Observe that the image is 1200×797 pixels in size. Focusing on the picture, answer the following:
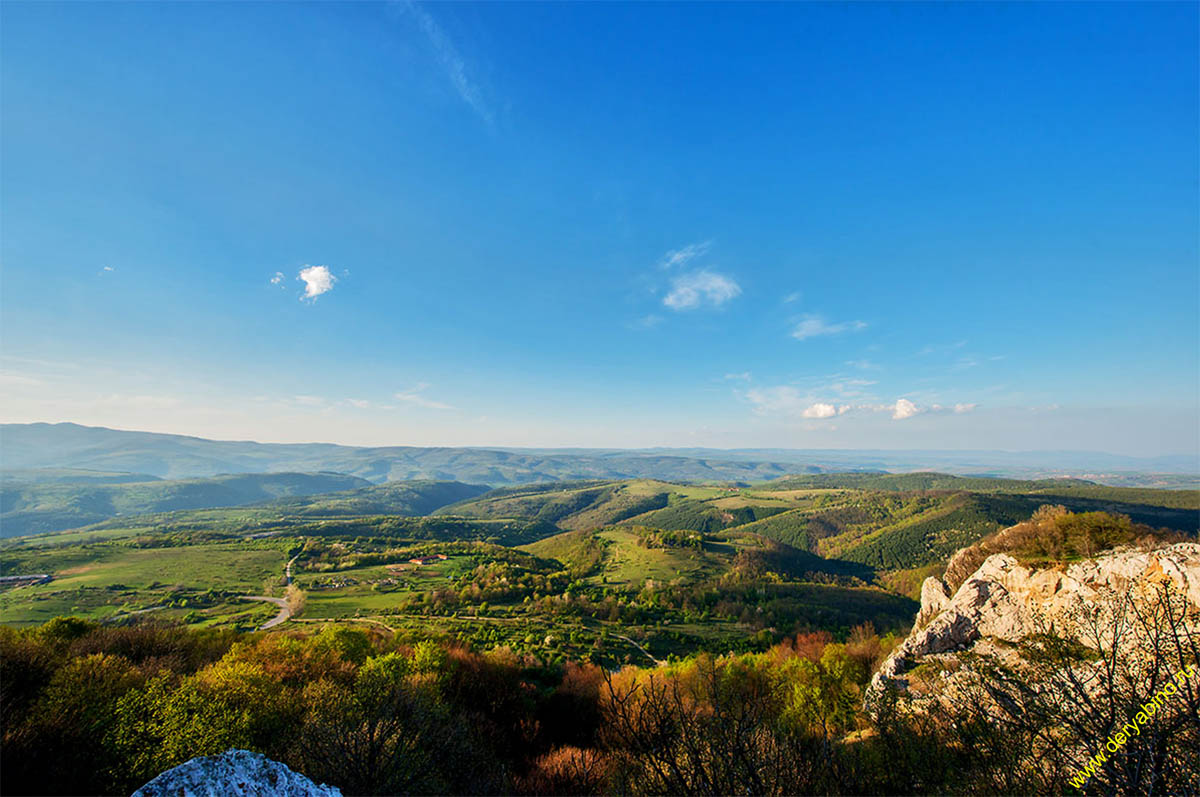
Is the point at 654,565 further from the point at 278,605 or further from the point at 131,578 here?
the point at 131,578

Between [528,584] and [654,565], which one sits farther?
[654,565]

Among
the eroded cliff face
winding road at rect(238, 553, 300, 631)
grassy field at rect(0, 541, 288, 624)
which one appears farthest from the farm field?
the eroded cliff face

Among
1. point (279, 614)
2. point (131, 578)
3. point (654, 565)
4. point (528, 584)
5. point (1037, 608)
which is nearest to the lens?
point (1037, 608)

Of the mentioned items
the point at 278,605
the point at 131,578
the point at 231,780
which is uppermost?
the point at 231,780

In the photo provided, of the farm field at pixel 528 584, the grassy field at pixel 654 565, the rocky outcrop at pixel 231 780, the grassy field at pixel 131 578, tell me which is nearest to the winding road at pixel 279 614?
the farm field at pixel 528 584

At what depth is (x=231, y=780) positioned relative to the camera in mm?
7602

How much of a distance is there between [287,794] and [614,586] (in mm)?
140162

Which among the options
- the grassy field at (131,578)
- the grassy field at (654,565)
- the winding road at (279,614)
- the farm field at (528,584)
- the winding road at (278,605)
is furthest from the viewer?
the grassy field at (654,565)

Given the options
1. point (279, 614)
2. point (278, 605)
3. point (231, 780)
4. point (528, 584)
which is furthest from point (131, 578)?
point (231, 780)

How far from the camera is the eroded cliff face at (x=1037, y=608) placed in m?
22.2

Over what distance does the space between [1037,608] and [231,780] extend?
47.3 m

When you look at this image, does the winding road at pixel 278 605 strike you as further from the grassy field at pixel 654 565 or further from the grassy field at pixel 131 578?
the grassy field at pixel 654 565

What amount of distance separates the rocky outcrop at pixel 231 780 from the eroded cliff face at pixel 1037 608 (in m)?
32.6

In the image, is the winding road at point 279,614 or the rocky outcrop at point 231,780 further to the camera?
the winding road at point 279,614
